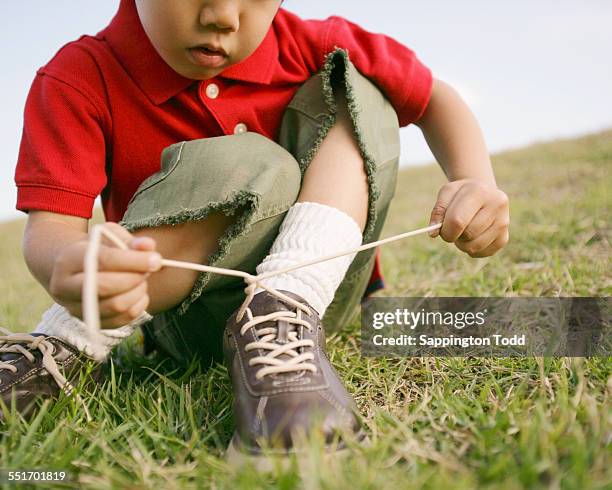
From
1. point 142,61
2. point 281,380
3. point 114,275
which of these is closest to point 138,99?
point 142,61

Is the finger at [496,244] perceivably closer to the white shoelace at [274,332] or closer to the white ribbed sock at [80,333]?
the white shoelace at [274,332]

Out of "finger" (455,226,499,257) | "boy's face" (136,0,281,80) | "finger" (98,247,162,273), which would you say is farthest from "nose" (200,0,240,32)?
"finger" (455,226,499,257)

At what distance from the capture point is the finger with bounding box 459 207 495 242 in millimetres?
1078

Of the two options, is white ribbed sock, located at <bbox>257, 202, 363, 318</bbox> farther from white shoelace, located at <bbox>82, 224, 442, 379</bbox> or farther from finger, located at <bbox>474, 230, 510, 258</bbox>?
finger, located at <bbox>474, 230, 510, 258</bbox>

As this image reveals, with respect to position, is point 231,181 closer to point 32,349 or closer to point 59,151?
point 59,151

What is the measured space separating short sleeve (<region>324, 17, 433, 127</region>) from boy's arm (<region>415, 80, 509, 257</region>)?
48 mm

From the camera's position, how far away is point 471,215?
106 cm

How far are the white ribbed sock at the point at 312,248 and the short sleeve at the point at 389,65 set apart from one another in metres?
0.37

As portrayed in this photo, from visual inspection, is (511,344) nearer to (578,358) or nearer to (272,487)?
(578,358)

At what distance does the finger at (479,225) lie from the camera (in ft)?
3.54

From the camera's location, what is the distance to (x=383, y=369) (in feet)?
3.84

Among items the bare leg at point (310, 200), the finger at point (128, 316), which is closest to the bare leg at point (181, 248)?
the bare leg at point (310, 200)

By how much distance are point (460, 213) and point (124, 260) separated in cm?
58

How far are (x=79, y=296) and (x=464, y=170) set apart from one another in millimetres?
844
